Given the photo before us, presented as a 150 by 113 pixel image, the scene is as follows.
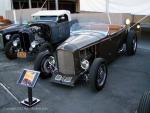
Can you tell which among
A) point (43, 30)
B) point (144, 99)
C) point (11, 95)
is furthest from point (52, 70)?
point (144, 99)

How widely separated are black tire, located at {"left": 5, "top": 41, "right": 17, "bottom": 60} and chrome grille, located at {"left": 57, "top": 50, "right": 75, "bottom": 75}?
2.76 meters

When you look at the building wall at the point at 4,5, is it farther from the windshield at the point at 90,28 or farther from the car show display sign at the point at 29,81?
the car show display sign at the point at 29,81

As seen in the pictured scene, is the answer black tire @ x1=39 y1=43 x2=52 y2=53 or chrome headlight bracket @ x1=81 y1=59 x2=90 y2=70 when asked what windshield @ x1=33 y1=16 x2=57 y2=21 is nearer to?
black tire @ x1=39 y1=43 x2=52 y2=53

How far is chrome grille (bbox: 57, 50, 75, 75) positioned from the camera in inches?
196

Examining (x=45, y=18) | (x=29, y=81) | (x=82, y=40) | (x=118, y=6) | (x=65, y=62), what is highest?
(x=118, y=6)

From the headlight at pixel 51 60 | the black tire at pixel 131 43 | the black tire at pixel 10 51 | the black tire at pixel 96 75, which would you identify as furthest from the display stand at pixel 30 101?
the black tire at pixel 131 43

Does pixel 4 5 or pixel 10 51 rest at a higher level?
pixel 4 5

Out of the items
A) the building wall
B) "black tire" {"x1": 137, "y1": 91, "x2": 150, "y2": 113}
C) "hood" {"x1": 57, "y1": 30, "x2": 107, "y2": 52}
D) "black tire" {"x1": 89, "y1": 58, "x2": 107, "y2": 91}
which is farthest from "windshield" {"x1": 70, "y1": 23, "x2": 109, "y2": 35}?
the building wall

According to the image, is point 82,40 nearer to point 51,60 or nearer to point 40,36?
point 51,60

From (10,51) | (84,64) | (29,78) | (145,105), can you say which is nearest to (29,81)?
(29,78)

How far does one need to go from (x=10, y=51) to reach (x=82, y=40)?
3.10 meters

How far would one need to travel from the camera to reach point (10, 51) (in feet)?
24.3

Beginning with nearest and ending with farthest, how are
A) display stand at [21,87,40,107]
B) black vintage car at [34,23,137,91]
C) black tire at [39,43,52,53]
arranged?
display stand at [21,87,40,107] → black vintage car at [34,23,137,91] → black tire at [39,43,52,53]

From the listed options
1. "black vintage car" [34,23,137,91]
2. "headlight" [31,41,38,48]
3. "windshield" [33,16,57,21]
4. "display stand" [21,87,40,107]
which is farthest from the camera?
"windshield" [33,16,57,21]
